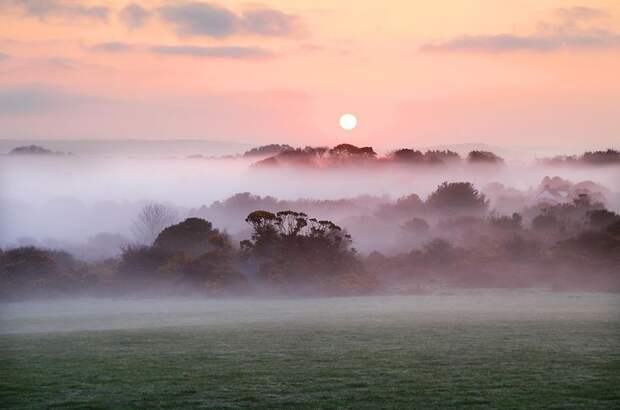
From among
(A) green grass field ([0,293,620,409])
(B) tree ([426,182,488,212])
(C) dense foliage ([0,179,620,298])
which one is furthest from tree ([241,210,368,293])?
(B) tree ([426,182,488,212])

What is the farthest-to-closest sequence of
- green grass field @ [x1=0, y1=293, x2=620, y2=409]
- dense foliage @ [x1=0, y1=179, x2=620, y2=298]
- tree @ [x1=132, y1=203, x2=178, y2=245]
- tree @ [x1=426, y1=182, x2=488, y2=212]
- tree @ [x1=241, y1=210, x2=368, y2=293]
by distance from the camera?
1. tree @ [x1=426, y1=182, x2=488, y2=212]
2. tree @ [x1=132, y1=203, x2=178, y2=245]
3. dense foliage @ [x1=0, y1=179, x2=620, y2=298]
4. tree @ [x1=241, y1=210, x2=368, y2=293]
5. green grass field @ [x1=0, y1=293, x2=620, y2=409]

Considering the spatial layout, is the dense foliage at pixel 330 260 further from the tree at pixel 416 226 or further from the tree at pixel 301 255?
the tree at pixel 416 226

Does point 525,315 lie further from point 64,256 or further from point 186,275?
point 64,256

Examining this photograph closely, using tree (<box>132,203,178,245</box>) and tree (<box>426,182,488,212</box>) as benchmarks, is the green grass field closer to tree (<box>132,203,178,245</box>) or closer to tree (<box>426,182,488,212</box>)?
tree (<box>132,203,178,245</box>)

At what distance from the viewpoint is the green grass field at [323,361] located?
22891 millimetres

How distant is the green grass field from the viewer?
22891 millimetres

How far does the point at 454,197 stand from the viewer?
95.4 m

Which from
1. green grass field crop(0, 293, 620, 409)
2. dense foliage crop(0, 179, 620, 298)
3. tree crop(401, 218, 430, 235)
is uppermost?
tree crop(401, 218, 430, 235)

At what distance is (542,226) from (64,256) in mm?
37571

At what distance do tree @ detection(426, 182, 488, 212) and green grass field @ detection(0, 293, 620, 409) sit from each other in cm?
3846

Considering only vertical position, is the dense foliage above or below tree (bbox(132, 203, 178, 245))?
below

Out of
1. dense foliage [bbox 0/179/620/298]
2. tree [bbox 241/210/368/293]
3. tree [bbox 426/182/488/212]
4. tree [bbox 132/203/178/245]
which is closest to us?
tree [bbox 241/210/368/293]

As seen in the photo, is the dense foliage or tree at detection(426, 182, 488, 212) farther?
tree at detection(426, 182, 488, 212)

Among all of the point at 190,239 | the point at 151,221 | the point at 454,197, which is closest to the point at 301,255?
the point at 190,239
